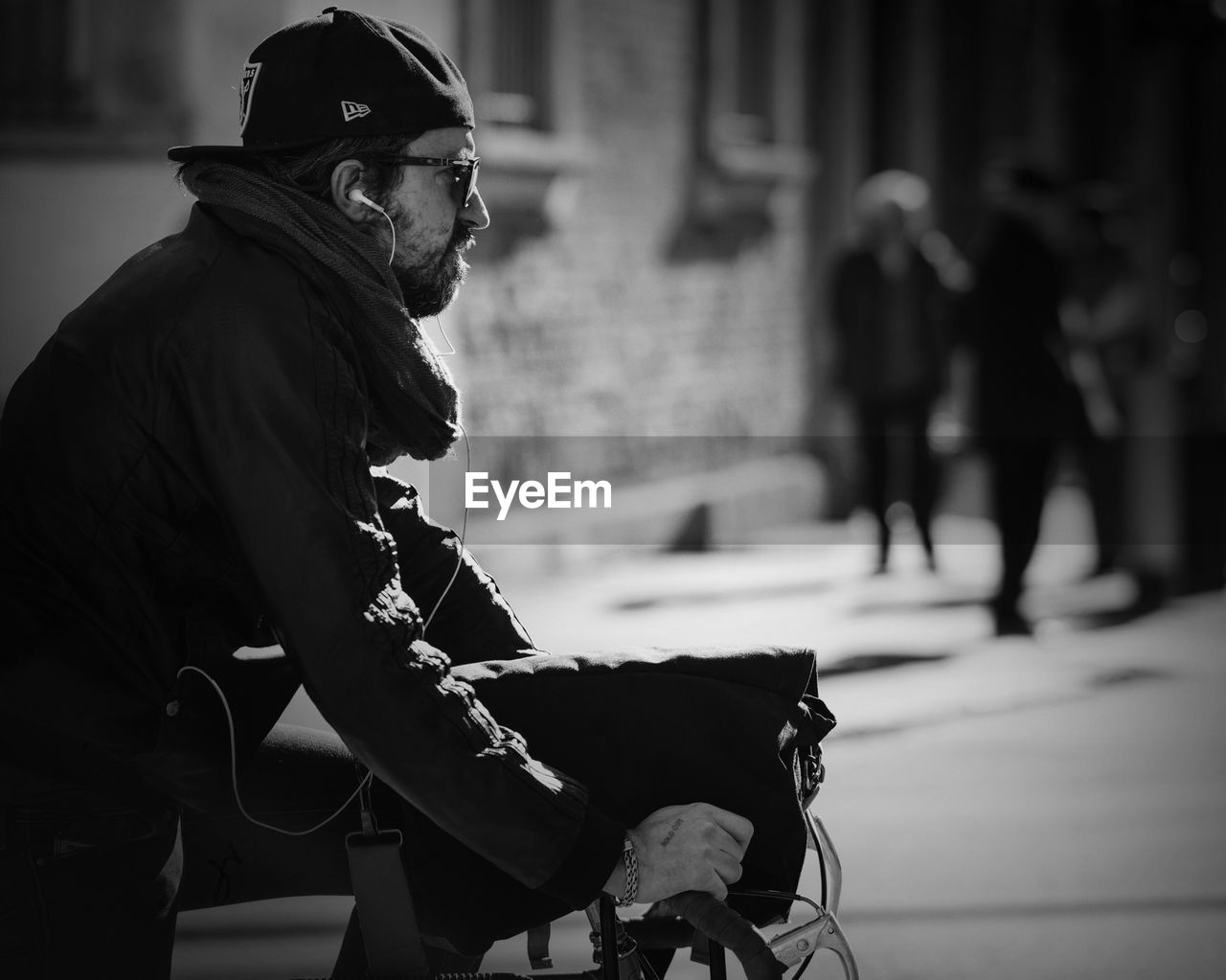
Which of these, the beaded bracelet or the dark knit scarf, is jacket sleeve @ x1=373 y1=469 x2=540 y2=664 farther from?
the beaded bracelet

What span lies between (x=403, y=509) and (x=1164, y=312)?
8369 millimetres

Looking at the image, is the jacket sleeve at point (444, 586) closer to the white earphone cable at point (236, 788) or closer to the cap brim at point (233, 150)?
the white earphone cable at point (236, 788)

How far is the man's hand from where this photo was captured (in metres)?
1.92

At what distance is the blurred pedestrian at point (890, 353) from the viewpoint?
1031 centimetres

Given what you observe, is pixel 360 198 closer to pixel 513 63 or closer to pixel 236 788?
pixel 236 788

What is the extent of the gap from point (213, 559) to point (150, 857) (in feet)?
1.12

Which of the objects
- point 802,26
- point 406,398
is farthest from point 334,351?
point 802,26

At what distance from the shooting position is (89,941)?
76.3 inches

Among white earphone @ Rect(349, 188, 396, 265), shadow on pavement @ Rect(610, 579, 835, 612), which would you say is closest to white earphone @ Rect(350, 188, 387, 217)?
white earphone @ Rect(349, 188, 396, 265)

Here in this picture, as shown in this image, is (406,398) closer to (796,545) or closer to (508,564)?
(508,564)

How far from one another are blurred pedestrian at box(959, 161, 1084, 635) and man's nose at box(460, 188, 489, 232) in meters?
6.26

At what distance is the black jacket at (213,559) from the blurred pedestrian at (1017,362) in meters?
6.54

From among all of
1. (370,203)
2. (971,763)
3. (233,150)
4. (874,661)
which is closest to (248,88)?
(233,150)

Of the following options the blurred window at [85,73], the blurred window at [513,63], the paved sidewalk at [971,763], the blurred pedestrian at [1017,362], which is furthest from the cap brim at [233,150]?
the blurred window at [513,63]
